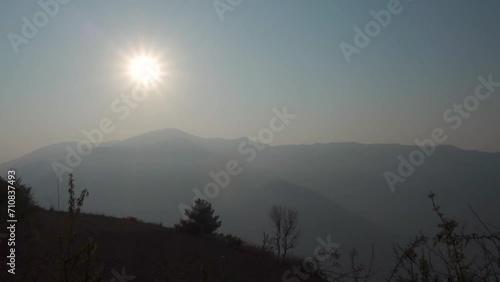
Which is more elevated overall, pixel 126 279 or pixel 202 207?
pixel 202 207

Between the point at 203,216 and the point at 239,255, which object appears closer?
the point at 239,255

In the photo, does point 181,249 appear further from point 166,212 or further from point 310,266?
point 166,212

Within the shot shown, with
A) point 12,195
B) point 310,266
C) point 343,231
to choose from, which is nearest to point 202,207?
point 12,195

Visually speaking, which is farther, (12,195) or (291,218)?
(291,218)

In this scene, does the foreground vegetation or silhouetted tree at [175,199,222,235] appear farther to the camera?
silhouetted tree at [175,199,222,235]

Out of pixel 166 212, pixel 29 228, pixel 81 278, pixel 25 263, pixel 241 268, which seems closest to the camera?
pixel 81 278

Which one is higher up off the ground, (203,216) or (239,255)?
Result: (203,216)

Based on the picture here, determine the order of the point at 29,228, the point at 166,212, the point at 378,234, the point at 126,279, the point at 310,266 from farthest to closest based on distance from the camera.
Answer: the point at 166,212
the point at 378,234
the point at 29,228
the point at 126,279
the point at 310,266

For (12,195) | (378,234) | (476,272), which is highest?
(12,195)

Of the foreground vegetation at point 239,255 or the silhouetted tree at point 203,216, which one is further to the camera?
the silhouetted tree at point 203,216
